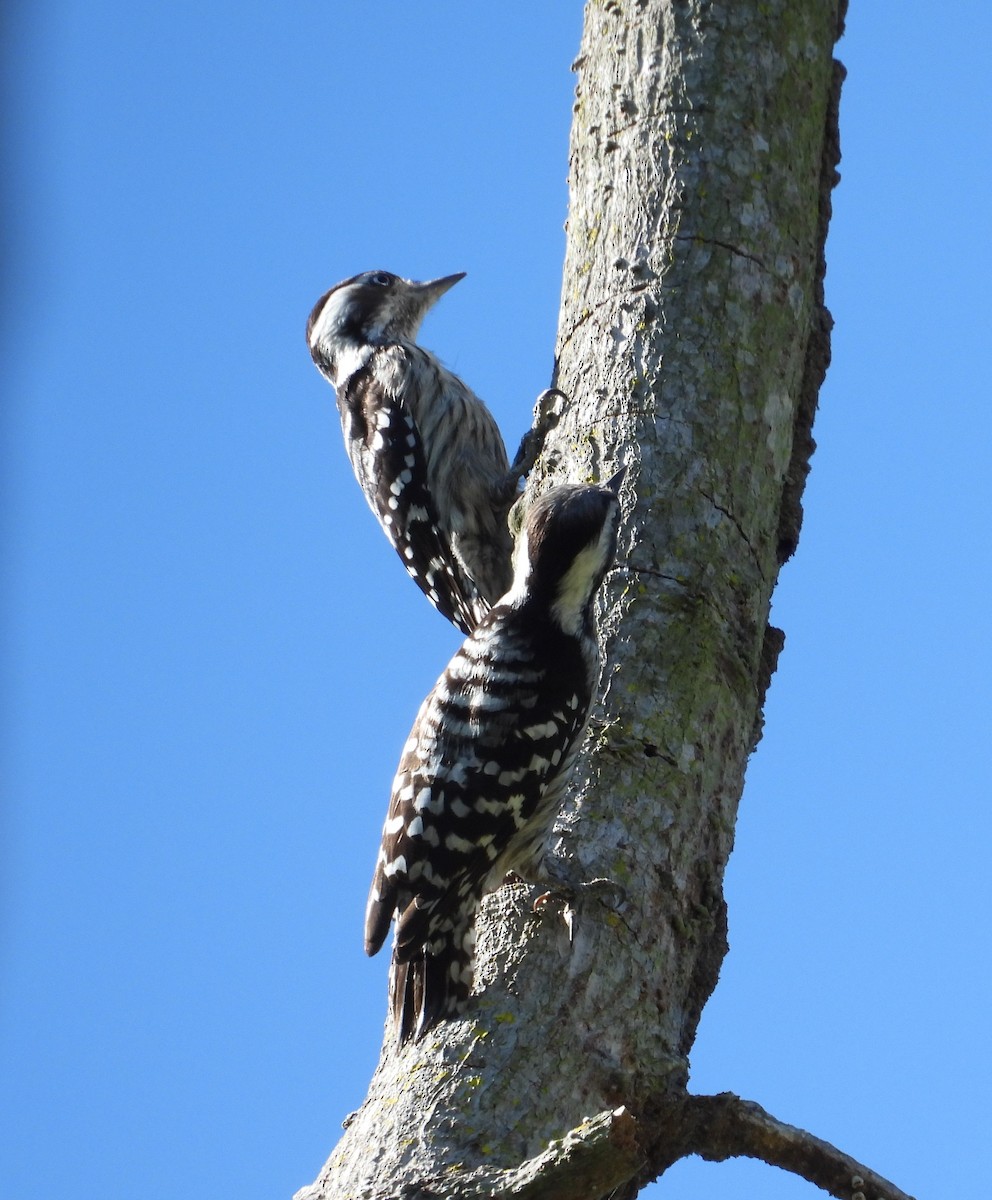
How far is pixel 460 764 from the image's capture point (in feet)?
12.8

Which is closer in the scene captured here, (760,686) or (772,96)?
(760,686)

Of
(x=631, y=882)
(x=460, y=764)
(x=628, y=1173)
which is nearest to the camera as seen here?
(x=628, y=1173)

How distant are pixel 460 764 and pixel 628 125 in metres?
2.04

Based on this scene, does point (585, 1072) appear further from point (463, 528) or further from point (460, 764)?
point (463, 528)

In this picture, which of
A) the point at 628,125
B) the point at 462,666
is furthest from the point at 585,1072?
the point at 628,125

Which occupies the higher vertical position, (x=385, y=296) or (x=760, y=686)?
(x=385, y=296)

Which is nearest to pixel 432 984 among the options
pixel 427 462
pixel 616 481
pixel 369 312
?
Answer: pixel 616 481

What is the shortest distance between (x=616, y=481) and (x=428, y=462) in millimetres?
1610

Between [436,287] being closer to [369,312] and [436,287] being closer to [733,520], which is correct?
[369,312]

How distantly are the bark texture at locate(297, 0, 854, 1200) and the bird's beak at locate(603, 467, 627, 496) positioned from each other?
0.12 feet

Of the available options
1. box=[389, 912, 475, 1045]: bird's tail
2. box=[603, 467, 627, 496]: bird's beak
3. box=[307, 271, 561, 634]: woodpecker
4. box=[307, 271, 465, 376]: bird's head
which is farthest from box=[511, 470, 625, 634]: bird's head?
box=[307, 271, 465, 376]: bird's head

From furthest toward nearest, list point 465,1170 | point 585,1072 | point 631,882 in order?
point 631,882 < point 585,1072 < point 465,1170

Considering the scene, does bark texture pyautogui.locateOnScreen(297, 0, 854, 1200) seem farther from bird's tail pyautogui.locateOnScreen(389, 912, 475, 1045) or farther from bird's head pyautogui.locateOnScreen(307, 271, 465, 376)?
bird's head pyautogui.locateOnScreen(307, 271, 465, 376)

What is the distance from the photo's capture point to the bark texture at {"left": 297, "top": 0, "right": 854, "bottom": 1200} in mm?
3121
